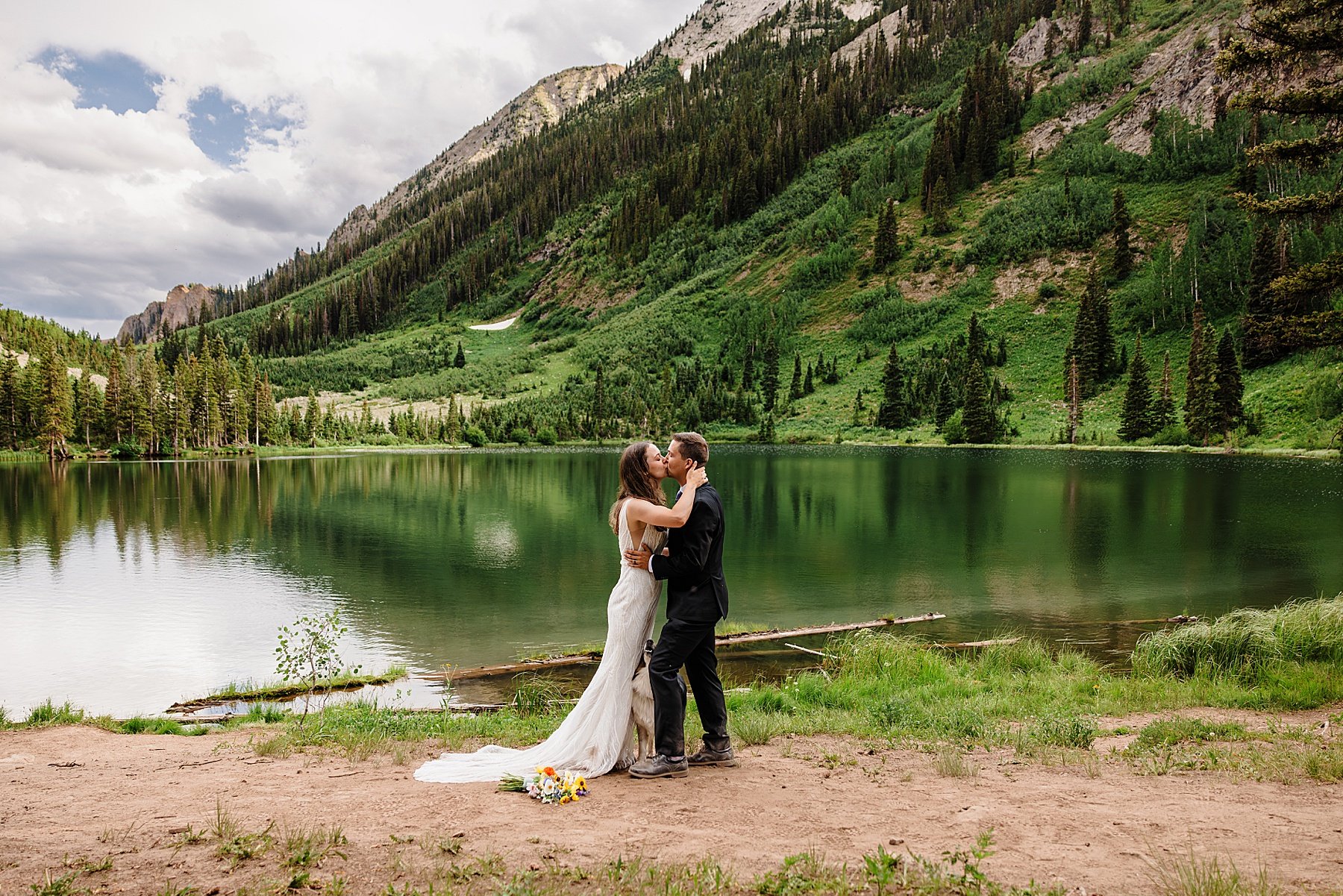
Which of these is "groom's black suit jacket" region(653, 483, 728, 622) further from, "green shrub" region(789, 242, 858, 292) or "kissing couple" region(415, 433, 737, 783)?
"green shrub" region(789, 242, 858, 292)

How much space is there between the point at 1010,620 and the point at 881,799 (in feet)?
43.7

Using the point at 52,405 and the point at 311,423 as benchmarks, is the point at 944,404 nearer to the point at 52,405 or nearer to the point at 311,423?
the point at 311,423

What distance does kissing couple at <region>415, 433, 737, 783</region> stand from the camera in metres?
6.86

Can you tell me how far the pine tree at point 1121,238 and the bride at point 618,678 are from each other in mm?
118938

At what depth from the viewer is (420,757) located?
26.3ft

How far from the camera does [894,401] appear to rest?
332ft

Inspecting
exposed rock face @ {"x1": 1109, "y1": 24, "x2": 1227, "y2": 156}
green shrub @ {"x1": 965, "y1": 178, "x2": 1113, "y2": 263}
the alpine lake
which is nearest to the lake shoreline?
the alpine lake

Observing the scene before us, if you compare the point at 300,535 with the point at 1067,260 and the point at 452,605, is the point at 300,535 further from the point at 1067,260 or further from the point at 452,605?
the point at 1067,260

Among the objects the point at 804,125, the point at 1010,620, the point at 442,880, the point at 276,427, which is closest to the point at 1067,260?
the point at 804,125

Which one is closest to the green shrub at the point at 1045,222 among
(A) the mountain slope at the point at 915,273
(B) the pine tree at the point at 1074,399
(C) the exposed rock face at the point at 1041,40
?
(A) the mountain slope at the point at 915,273

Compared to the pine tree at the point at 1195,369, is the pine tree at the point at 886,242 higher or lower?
higher

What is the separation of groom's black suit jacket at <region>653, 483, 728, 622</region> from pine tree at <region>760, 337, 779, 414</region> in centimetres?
10890

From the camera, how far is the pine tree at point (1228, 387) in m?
65.4

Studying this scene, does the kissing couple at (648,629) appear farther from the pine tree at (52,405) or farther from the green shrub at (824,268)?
the green shrub at (824,268)
